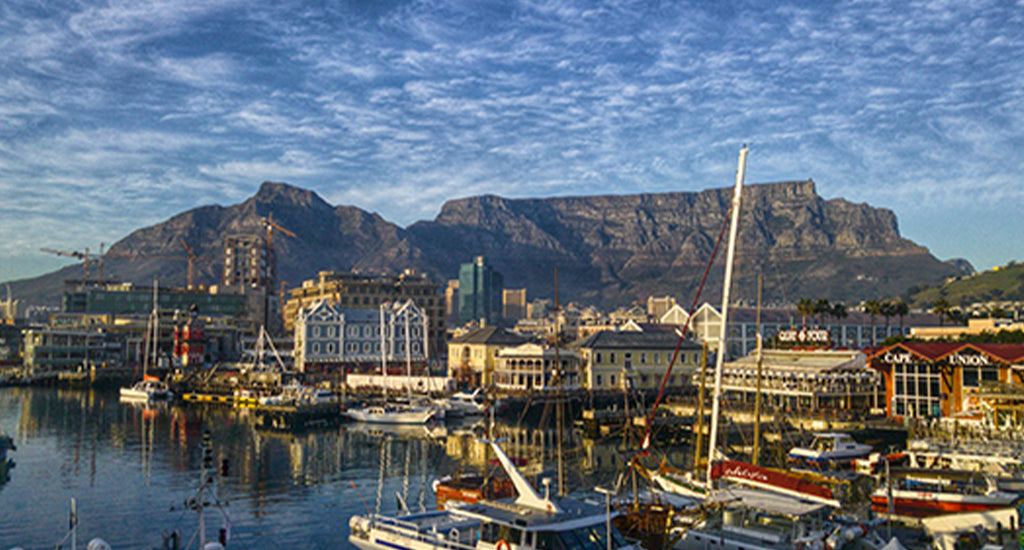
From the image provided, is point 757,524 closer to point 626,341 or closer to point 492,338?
point 626,341

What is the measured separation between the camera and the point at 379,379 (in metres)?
113

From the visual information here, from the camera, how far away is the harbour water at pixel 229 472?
40.8 meters

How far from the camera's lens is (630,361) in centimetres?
11075

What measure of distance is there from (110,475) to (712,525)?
42.6m

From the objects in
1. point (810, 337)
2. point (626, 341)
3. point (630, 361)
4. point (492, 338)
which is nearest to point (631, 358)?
point (630, 361)

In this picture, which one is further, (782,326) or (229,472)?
(782,326)

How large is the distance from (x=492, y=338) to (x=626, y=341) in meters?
21.1

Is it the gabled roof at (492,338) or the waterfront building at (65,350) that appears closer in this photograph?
the gabled roof at (492,338)

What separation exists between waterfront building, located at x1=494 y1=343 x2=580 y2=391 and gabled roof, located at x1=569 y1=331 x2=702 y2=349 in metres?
2.93

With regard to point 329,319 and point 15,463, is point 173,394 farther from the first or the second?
point 15,463

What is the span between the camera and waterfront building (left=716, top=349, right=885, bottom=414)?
80.6 meters

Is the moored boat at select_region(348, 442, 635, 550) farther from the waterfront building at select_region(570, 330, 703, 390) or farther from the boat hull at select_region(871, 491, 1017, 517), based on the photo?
the waterfront building at select_region(570, 330, 703, 390)

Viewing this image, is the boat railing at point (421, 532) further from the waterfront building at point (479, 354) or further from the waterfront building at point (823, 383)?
the waterfront building at point (479, 354)

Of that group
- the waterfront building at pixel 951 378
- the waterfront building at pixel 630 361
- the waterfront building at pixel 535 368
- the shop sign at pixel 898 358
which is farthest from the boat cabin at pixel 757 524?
the waterfront building at pixel 630 361
